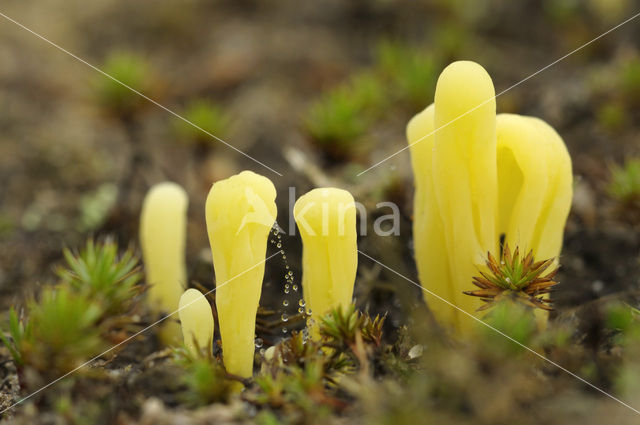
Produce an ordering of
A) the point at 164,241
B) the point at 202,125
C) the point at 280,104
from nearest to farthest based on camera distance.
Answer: the point at 164,241 → the point at 202,125 → the point at 280,104

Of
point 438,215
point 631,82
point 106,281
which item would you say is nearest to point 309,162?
point 438,215

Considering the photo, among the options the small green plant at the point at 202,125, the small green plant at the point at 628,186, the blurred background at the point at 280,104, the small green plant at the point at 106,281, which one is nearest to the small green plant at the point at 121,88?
the blurred background at the point at 280,104

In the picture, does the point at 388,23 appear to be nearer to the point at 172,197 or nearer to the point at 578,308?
the point at 172,197

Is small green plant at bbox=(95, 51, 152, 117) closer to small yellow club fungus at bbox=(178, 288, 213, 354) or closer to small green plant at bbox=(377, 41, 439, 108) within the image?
small green plant at bbox=(377, 41, 439, 108)

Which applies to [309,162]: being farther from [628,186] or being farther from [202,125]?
[628,186]

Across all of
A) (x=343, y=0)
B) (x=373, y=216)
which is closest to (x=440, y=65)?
(x=343, y=0)

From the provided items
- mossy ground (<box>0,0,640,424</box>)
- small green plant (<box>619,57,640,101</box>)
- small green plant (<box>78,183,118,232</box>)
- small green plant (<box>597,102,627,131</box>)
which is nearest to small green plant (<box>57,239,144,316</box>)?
mossy ground (<box>0,0,640,424</box>)

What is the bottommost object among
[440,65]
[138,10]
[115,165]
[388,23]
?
[115,165]
